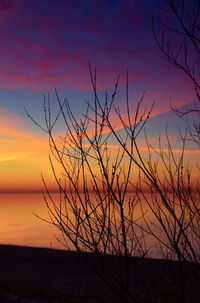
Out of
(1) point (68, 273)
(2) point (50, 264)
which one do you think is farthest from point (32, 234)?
(1) point (68, 273)

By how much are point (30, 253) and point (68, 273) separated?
8239 millimetres

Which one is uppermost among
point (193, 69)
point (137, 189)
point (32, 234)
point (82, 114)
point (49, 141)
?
point (193, 69)

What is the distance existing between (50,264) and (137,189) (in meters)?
18.6

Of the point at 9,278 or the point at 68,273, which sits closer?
the point at 9,278

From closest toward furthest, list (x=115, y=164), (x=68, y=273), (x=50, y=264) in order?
(x=115, y=164) < (x=68, y=273) < (x=50, y=264)

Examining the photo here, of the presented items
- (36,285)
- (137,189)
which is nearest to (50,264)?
(36,285)

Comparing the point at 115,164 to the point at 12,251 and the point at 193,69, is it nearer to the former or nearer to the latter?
the point at 193,69

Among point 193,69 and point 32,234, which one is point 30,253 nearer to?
point 32,234

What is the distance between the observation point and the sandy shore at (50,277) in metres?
10.1

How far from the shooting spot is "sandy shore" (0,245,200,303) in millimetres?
10141

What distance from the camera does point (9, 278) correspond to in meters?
14.5

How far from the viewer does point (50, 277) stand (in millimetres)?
16188

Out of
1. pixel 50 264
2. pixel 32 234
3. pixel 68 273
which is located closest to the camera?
pixel 68 273

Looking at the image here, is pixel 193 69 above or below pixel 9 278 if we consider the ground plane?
above
